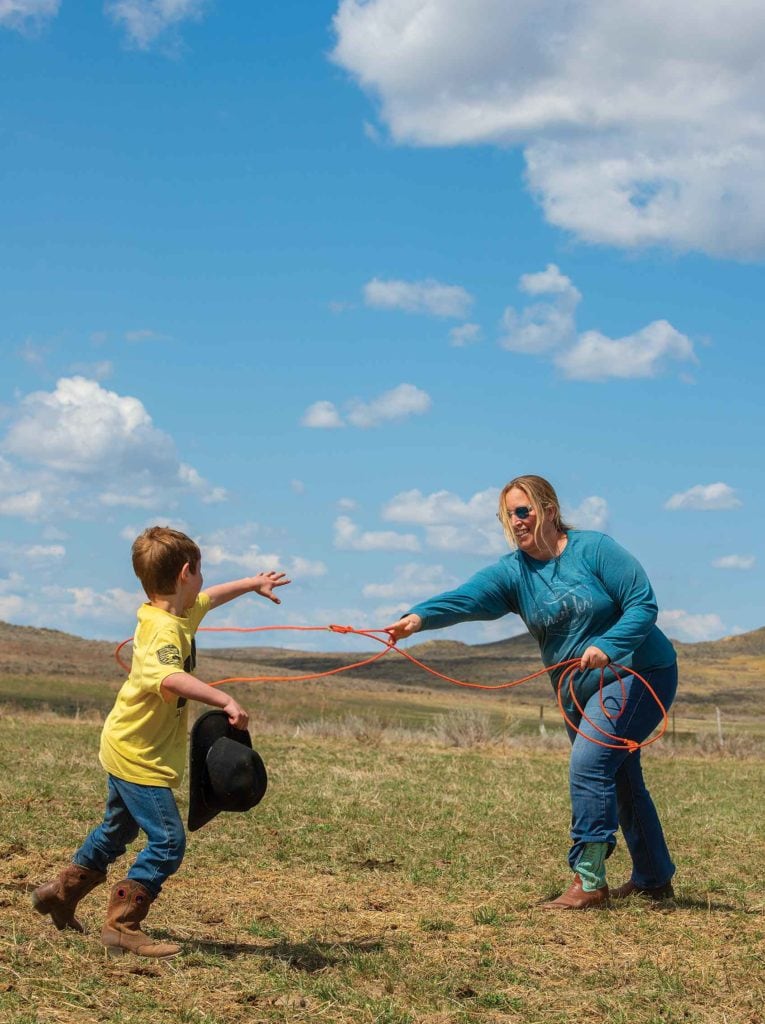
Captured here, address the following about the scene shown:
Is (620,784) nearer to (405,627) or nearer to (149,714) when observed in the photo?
(405,627)

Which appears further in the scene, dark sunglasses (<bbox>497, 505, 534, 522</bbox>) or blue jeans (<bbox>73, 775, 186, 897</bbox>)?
dark sunglasses (<bbox>497, 505, 534, 522</bbox>)

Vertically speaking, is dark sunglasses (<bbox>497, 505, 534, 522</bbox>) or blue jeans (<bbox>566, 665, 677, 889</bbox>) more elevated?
dark sunglasses (<bbox>497, 505, 534, 522</bbox>)

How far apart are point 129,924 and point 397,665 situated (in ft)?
242

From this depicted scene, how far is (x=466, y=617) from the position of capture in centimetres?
762

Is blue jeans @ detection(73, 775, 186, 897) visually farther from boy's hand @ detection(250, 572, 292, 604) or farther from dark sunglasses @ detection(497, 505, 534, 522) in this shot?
dark sunglasses @ detection(497, 505, 534, 522)

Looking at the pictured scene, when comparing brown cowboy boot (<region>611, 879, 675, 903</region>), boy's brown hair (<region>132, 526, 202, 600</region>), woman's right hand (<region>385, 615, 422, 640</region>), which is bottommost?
brown cowboy boot (<region>611, 879, 675, 903</region>)

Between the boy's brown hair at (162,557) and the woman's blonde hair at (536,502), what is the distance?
219 centimetres

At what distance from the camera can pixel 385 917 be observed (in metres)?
7.18

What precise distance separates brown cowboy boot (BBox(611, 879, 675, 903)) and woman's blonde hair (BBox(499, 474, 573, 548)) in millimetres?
2233

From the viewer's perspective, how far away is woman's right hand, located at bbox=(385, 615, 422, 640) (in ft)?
23.7

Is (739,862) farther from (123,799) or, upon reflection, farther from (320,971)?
(123,799)

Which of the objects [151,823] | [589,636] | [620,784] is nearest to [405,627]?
[589,636]

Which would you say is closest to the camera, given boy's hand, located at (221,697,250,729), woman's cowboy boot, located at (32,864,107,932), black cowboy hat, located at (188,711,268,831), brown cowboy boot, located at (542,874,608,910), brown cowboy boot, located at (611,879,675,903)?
boy's hand, located at (221,697,250,729)

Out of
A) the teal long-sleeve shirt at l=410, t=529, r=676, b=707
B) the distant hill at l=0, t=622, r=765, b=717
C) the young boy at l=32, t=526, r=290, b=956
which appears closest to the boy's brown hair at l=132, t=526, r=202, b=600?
the young boy at l=32, t=526, r=290, b=956
